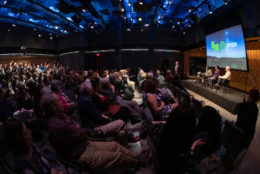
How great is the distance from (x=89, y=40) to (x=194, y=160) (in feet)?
52.6

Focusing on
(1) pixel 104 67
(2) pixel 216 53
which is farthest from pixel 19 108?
(1) pixel 104 67

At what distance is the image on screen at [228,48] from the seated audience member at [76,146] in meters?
7.28

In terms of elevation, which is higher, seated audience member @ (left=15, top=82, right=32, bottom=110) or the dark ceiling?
the dark ceiling

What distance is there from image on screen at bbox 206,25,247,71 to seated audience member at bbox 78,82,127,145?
6.78 m

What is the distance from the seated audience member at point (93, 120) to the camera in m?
2.79

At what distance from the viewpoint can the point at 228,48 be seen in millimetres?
8328

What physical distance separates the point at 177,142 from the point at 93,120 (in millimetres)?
1482

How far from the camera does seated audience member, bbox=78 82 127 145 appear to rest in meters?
→ 2.79

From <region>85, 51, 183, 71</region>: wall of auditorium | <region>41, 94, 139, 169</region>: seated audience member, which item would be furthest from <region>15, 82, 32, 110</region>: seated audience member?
<region>85, 51, 183, 71</region>: wall of auditorium

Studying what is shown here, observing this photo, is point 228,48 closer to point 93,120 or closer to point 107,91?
point 107,91

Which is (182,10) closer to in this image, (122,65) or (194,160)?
(122,65)

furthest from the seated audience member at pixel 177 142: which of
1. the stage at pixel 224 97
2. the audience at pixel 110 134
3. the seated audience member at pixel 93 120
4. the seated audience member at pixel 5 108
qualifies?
the stage at pixel 224 97

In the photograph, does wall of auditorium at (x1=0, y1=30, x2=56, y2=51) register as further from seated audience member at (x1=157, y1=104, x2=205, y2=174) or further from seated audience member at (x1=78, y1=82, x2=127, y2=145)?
seated audience member at (x1=157, y1=104, x2=205, y2=174)

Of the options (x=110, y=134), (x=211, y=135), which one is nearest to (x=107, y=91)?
(x=110, y=134)
